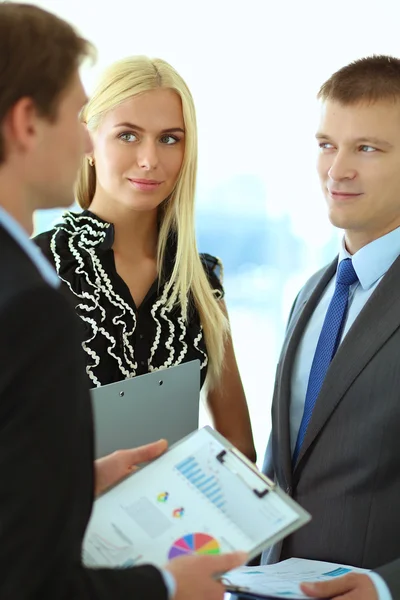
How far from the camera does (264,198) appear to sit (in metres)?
5.02

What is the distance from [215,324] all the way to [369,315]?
60cm

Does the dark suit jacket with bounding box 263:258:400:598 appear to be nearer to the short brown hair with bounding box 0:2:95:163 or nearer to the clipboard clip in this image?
the clipboard clip

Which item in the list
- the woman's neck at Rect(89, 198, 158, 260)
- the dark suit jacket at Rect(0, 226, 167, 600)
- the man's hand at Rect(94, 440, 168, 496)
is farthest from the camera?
the woman's neck at Rect(89, 198, 158, 260)

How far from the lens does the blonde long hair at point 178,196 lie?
2.11 meters

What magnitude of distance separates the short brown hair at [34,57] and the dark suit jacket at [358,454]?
954mm

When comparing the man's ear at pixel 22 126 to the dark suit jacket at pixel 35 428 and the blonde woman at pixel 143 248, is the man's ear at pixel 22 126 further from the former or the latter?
the blonde woman at pixel 143 248

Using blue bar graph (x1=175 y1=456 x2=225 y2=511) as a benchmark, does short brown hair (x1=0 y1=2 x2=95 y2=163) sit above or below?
above

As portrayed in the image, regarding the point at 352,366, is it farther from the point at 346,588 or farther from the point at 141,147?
the point at 141,147

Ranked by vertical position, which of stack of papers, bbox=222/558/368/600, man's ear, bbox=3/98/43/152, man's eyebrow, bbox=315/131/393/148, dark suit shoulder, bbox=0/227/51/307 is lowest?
stack of papers, bbox=222/558/368/600

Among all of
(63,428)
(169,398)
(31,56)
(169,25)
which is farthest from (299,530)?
(169,25)

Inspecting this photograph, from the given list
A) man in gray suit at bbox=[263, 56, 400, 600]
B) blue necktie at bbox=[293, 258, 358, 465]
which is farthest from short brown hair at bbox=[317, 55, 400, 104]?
blue necktie at bbox=[293, 258, 358, 465]

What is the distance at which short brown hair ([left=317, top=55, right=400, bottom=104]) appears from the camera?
193 centimetres

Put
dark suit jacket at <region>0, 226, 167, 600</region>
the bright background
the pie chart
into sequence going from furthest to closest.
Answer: the bright background → the pie chart → dark suit jacket at <region>0, 226, 167, 600</region>

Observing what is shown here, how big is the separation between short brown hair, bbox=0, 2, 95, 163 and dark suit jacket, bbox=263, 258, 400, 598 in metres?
0.95
